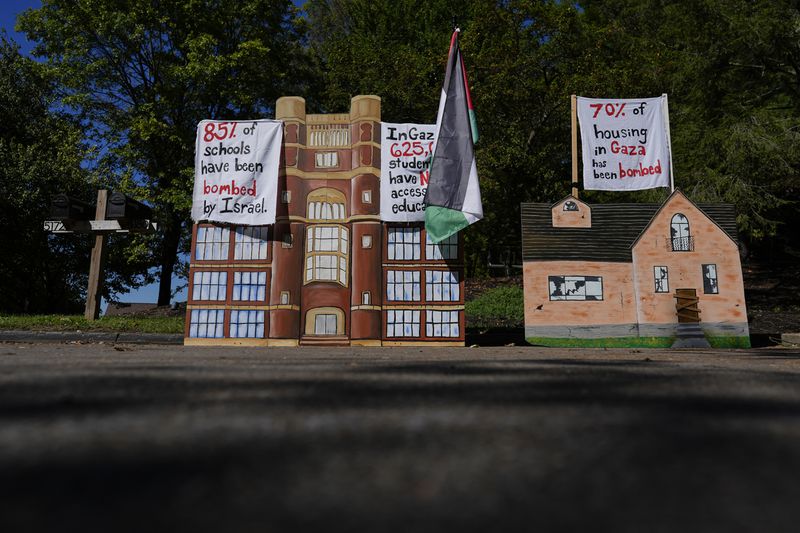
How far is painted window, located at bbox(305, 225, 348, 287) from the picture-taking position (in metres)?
11.8

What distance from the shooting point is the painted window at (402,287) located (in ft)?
38.9

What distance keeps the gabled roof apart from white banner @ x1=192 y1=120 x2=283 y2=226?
558 cm

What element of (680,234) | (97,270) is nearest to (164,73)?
(97,270)

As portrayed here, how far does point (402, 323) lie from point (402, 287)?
0.73 metres

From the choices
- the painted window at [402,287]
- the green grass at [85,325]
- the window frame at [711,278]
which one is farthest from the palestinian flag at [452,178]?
the green grass at [85,325]

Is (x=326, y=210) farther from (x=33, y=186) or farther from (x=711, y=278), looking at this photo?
(x=33, y=186)

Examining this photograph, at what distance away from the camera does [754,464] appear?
1159 mm

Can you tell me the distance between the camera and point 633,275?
12.5 m

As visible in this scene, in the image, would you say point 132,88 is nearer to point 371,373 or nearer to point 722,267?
point 722,267

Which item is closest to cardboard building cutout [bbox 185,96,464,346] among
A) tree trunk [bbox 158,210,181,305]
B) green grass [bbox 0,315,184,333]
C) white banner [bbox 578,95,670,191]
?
green grass [bbox 0,315,184,333]

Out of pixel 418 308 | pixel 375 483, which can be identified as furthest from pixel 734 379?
pixel 418 308

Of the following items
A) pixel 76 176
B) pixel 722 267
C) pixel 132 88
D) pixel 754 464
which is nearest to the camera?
pixel 754 464

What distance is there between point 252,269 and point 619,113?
868 centimetres

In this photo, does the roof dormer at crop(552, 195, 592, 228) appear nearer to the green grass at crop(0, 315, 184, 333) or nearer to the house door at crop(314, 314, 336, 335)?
the house door at crop(314, 314, 336, 335)
